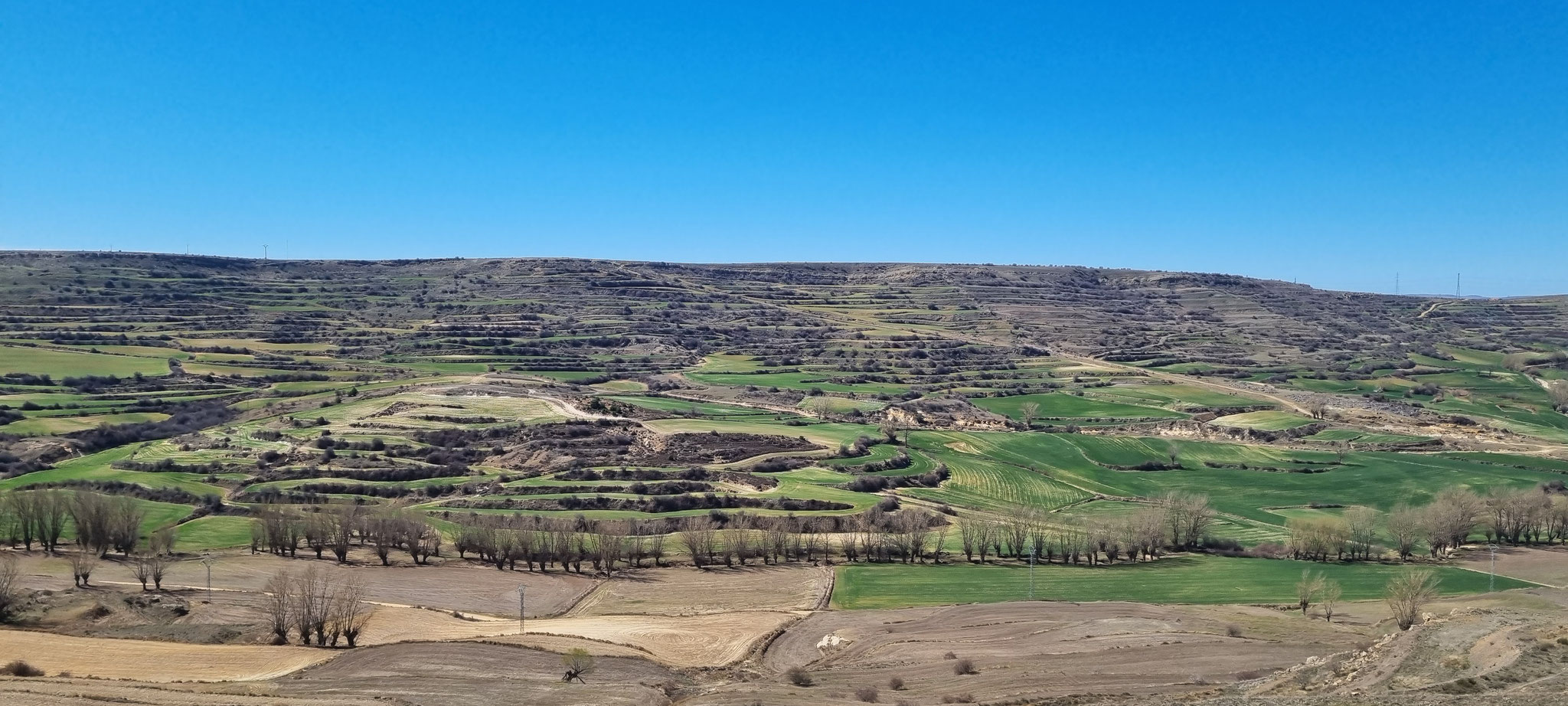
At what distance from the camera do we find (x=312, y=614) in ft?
190

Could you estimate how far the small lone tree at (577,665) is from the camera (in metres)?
51.6

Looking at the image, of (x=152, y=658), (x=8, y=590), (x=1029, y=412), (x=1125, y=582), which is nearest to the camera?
(x=152, y=658)

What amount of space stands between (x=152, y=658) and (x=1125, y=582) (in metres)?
61.0

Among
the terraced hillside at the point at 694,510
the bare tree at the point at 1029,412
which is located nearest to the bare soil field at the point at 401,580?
the terraced hillside at the point at 694,510

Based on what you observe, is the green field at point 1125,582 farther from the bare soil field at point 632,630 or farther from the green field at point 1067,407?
the green field at point 1067,407

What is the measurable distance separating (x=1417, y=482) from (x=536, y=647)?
94.1 metres

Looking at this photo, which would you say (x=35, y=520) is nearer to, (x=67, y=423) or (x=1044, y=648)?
(x=67, y=423)

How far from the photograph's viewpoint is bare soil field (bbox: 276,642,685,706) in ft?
157

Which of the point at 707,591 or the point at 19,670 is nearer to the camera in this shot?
the point at 19,670

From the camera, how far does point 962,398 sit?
545ft

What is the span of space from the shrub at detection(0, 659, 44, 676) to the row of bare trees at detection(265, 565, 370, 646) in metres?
11.0

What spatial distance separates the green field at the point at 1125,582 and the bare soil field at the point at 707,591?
2.51 metres

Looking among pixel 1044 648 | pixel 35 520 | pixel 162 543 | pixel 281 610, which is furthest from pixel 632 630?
pixel 35 520

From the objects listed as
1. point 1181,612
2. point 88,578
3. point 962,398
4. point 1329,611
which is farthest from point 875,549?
point 962,398
